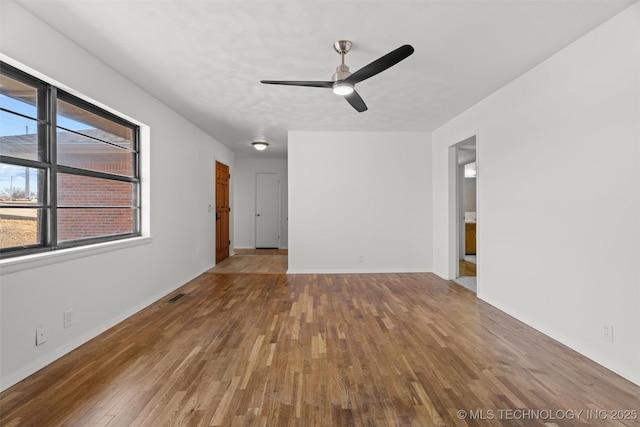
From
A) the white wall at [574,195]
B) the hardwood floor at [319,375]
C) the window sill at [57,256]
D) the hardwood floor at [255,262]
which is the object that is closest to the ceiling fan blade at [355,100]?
the white wall at [574,195]

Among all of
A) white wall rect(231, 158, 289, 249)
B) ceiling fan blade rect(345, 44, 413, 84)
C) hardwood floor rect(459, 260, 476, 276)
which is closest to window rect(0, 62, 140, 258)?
ceiling fan blade rect(345, 44, 413, 84)

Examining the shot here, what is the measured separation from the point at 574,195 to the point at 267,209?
22.5 ft

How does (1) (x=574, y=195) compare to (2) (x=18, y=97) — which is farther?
(1) (x=574, y=195)

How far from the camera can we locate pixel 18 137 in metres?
2.07

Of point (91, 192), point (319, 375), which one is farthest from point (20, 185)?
point (319, 375)

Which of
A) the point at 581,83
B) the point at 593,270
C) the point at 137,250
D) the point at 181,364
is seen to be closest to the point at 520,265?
Answer: the point at 593,270

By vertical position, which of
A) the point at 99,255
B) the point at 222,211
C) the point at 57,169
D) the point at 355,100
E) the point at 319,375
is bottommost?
the point at 319,375

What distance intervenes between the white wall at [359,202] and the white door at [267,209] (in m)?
3.08

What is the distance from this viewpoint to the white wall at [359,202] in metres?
5.29

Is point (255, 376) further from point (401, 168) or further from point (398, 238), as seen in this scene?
point (401, 168)

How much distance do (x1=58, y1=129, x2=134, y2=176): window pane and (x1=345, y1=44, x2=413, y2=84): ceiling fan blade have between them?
246cm

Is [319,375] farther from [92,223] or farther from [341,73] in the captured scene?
[92,223]

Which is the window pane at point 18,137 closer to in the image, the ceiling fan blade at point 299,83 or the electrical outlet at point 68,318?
the electrical outlet at point 68,318

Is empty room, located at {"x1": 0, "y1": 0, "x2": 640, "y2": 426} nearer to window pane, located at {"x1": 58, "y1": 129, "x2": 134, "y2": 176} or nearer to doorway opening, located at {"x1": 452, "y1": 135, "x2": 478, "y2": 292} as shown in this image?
window pane, located at {"x1": 58, "y1": 129, "x2": 134, "y2": 176}
